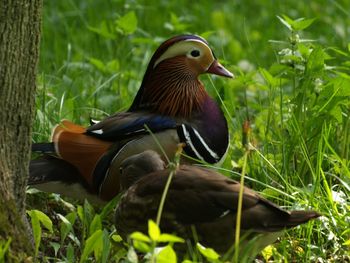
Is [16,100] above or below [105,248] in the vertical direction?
above

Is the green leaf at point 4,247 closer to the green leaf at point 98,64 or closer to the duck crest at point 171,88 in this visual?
the duck crest at point 171,88

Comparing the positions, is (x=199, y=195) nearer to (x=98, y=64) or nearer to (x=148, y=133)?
(x=148, y=133)

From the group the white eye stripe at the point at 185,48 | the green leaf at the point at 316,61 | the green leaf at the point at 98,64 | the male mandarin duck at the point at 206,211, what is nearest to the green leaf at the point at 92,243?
the male mandarin duck at the point at 206,211

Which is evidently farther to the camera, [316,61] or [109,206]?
[316,61]

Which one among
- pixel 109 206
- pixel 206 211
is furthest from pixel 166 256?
pixel 109 206

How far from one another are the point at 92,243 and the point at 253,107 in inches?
71.6

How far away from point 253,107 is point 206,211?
1769 millimetres

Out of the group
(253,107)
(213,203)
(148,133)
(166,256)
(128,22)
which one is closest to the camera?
(166,256)

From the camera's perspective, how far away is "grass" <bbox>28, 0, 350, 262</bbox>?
3689mm

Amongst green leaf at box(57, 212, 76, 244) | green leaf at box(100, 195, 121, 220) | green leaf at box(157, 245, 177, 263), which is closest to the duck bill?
green leaf at box(100, 195, 121, 220)

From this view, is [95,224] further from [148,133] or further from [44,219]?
[148,133]

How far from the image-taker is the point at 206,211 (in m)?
3.30

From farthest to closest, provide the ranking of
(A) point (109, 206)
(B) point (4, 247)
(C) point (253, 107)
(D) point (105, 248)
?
(C) point (253, 107) → (A) point (109, 206) → (D) point (105, 248) → (B) point (4, 247)

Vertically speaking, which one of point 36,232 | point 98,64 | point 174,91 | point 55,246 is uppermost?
point 174,91
